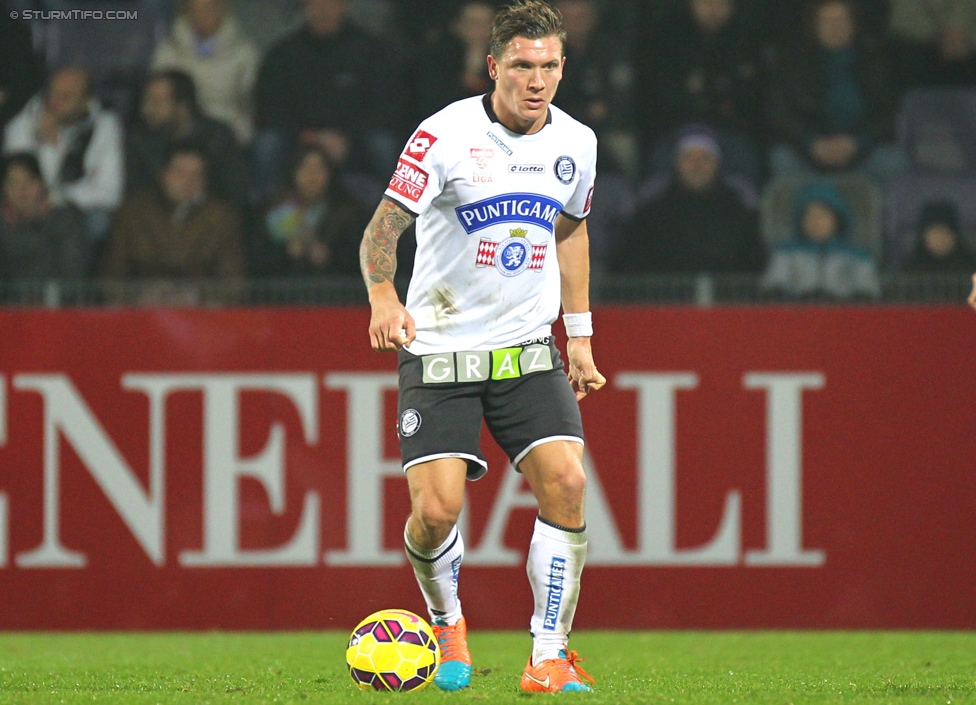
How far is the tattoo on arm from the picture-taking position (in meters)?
5.00

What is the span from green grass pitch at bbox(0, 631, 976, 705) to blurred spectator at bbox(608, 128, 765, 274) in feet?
8.93

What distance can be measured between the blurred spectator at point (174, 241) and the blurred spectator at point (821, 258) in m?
3.65

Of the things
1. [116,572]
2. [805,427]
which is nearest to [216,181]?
[116,572]

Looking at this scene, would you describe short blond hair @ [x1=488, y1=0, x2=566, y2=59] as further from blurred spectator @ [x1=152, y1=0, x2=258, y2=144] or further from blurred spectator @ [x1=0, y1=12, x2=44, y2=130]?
blurred spectator @ [x1=0, y1=12, x2=44, y2=130]

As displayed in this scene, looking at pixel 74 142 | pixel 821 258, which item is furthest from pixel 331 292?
pixel 821 258

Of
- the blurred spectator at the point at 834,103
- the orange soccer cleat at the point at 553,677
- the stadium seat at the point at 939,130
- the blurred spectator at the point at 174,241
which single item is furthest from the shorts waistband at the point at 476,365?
the stadium seat at the point at 939,130

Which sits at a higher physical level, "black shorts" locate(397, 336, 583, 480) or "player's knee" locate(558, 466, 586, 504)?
"black shorts" locate(397, 336, 583, 480)

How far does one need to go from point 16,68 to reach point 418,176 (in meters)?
6.79

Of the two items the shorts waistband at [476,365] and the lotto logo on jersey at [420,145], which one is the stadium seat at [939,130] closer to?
the shorts waistband at [476,365]

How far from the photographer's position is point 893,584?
8.52 meters

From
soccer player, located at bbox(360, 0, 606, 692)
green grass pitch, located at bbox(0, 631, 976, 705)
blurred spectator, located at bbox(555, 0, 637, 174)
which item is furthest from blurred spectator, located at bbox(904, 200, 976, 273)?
soccer player, located at bbox(360, 0, 606, 692)

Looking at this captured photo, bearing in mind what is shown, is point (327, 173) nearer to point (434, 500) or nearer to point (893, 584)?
point (893, 584)

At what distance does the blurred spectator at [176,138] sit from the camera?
10.4 m

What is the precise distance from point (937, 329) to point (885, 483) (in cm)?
96
